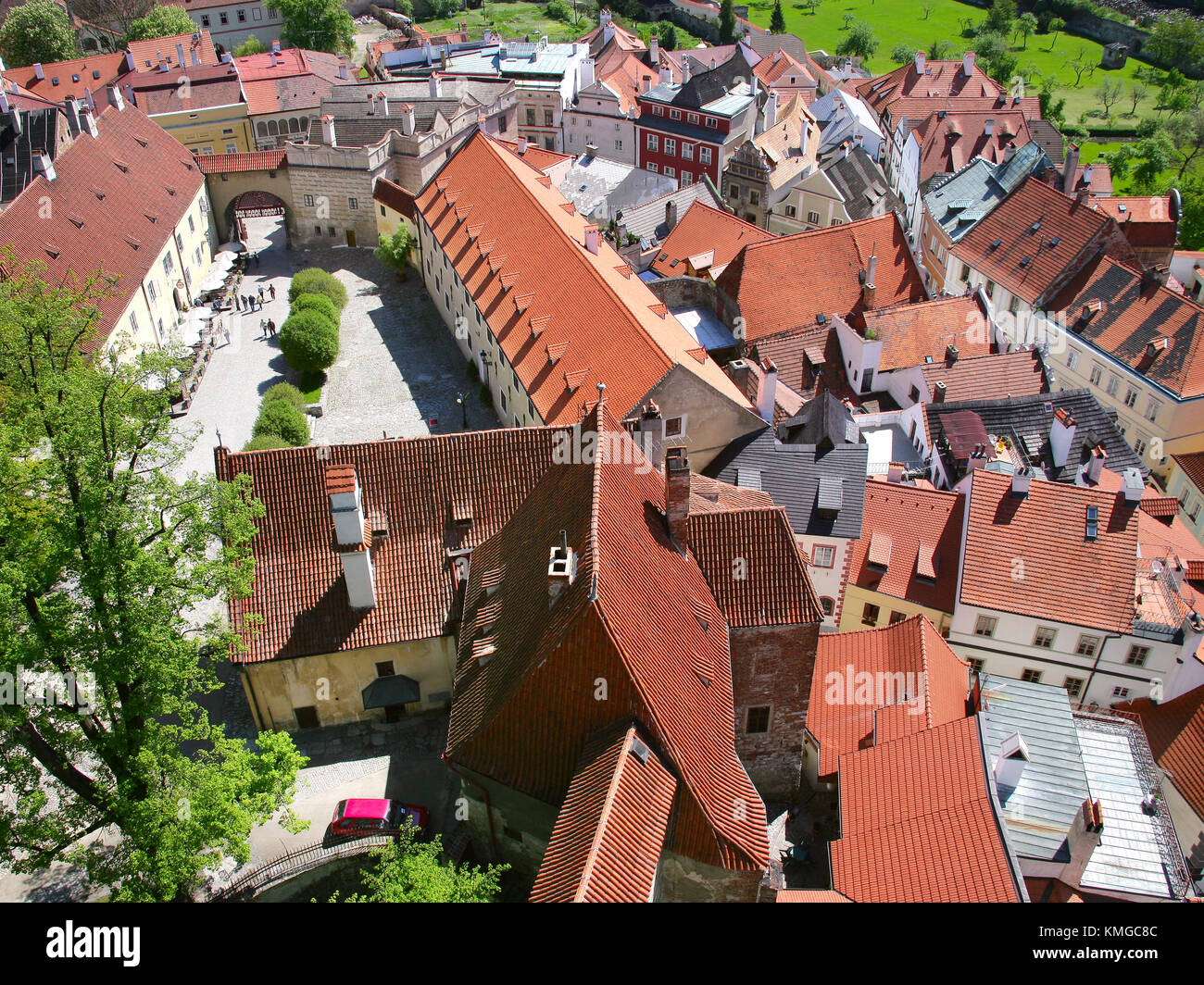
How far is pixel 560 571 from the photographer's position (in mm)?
22266

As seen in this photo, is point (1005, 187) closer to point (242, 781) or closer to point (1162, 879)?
point (1162, 879)

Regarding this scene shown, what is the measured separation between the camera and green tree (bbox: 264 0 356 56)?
109688 mm

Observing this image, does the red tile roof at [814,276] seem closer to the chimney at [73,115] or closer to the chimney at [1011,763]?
the chimney at [1011,763]

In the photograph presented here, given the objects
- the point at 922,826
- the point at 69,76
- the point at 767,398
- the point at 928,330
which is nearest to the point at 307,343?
the point at 767,398

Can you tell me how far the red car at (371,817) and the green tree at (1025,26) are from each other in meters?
169

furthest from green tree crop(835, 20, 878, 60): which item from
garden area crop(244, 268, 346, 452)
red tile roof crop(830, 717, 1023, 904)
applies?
red tile roof crop(830, 717, 1023, 904)

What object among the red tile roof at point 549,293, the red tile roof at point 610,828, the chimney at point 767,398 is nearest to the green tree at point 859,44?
the red tile roof at point 549,293

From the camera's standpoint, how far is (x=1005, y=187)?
215ft

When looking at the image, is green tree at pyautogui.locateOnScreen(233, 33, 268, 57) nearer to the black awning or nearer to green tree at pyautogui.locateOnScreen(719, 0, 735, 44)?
green tree at pyautogui.locateOnScreen(719, 0, 735, 44)

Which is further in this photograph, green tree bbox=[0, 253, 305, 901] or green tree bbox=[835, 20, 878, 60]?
green tree bbox=[835, 20, 878, 60]

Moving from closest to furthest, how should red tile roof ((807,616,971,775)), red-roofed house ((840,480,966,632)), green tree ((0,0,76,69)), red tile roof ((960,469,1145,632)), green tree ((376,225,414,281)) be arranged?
red tile roof ((807,616,971,775)), red tile roof ((960,469,1145,632)), red-roofed house ((840,480,966,632)), green tree ((376,225,414,281)), green tree ((0,0,76,69))

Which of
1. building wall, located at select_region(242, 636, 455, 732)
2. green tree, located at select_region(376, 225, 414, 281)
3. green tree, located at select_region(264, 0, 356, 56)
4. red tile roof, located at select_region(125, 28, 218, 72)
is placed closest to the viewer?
building wall, located at select_region(242, 636, 455, 732)

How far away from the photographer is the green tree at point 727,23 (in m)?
138

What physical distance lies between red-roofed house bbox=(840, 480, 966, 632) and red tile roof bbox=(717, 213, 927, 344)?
16708 mm
